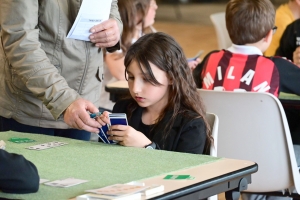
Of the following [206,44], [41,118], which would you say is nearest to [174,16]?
[206,44]

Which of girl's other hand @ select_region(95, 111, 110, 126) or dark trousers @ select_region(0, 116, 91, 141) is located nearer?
girl's other hand @ select_region(95, 111, 110, 126)

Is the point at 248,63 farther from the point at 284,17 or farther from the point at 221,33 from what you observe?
the point at 221,33

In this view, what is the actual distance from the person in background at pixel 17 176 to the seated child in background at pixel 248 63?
5.85 ft

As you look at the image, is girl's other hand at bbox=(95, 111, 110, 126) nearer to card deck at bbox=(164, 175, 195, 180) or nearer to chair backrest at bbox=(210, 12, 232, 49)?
card deck at bbox=(164, 175, 195, 180)

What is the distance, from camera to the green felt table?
5.31 feet

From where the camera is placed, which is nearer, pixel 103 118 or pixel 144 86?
pixel 103 118

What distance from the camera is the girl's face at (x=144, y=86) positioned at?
2.44m

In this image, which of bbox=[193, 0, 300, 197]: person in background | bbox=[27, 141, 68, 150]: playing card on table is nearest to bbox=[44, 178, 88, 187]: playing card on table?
bbox=[27, 141, 68, 150]: playing card on table

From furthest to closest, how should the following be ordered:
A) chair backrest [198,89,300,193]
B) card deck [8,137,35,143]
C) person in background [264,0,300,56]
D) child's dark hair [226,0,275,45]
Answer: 1. person in background [264,0,300,56]
2. child's dark hair [226,0,275,45]
3. chair backrest [198,89,300,193]
4. card deck [8,137,35,143]

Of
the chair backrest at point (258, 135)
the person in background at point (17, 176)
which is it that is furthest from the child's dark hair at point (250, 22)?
the person in background at point (17, 176)

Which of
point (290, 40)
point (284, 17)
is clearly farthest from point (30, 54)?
point (284, 17)

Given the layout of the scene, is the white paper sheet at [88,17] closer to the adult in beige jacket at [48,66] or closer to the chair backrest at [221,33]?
the adult in beige jacket at [48,66]

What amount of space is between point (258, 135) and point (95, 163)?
47.6 inches

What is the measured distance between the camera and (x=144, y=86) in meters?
2.45
